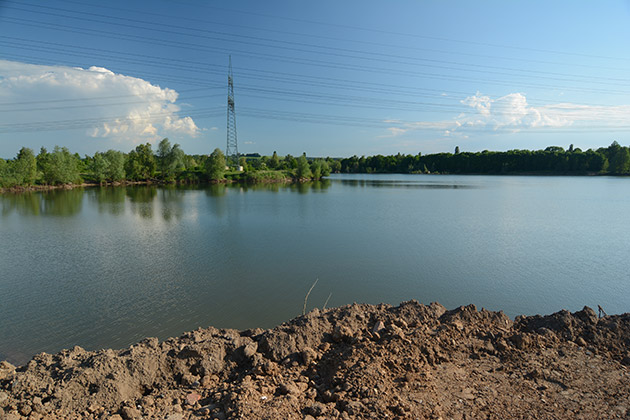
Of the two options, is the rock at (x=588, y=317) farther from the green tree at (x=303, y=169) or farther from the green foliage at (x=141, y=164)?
the green tree at (x=303, y=169)

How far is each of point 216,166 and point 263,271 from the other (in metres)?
73.9

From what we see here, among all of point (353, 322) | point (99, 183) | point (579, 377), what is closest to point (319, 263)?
point (353, 322)

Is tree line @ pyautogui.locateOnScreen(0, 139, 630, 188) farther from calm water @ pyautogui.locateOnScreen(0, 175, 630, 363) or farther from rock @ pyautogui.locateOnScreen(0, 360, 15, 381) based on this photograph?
rock @ pyautogui.locateOnScreen(0, 360, 15, 381)

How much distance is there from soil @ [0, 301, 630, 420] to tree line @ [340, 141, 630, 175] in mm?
134870

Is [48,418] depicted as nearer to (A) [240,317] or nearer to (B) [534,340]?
(A) [240,317]

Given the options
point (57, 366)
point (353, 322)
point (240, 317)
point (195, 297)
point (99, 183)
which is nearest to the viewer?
point (57, 366)

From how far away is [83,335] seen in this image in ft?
27.3

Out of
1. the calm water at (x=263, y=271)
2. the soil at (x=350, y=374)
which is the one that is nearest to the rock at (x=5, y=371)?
the soil at (x=350, y=374)

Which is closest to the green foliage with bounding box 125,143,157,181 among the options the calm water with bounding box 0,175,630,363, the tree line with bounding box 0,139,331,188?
the tree line with bounding box 0,139,331,188

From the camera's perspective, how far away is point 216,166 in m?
82.3

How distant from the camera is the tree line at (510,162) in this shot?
108 metres

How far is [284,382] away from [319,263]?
941cm

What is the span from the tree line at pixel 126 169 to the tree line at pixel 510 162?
79.0m

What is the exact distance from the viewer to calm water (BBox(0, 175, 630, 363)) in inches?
365
